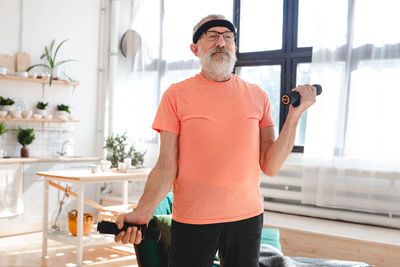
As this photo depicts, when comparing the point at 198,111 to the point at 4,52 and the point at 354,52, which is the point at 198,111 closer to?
the point at 354,52

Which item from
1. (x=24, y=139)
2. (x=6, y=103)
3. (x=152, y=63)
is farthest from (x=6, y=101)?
(x=152, y=63)

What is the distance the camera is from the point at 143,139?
5668 mm

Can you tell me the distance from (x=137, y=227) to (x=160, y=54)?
4495mm

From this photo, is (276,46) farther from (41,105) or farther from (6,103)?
(6,103)

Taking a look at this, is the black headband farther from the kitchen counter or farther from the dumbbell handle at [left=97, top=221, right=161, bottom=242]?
the kitchen counter

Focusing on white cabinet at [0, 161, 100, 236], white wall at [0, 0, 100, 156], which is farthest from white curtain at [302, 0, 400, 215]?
white wall at [0, 0, 100, 156]

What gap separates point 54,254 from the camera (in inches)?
160

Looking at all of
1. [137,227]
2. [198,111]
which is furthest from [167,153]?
[137,227]

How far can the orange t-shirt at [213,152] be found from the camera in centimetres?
147

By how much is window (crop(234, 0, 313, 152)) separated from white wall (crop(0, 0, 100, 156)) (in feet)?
6.65

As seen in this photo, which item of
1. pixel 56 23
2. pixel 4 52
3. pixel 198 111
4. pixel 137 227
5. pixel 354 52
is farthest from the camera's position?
pixel 56 23

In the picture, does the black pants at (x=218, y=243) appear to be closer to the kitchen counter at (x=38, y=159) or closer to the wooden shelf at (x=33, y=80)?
the kitchen counter at (x=38, y=159)

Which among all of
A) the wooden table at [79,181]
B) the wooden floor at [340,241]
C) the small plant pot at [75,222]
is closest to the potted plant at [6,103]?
the wooden table at [79,181]

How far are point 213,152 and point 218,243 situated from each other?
0.31 meters
